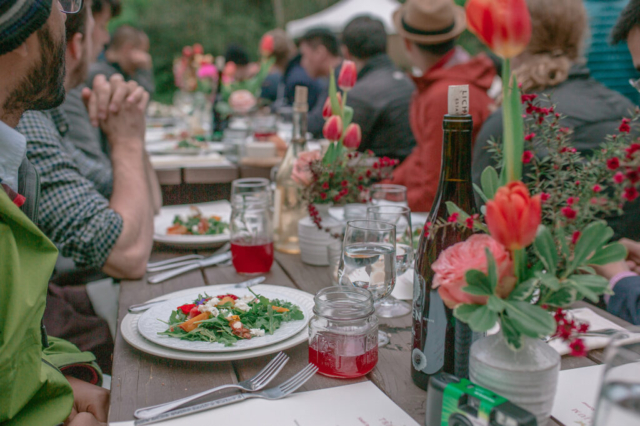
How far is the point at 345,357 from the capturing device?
875 millimetres

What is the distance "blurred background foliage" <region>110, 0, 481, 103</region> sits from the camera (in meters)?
15.7

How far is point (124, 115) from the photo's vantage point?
6.21 feet

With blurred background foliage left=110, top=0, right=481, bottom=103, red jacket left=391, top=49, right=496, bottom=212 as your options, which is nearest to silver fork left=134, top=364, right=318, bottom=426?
red jacket left=391, top=49, right=496, bottom=212

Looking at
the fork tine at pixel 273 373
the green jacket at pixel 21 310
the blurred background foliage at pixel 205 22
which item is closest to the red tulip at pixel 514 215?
the fork tine at pixel 273 373

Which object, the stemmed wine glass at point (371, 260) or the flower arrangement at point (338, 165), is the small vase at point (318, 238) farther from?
the stemmed wine glass at point (371, 260)

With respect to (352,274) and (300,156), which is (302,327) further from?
(300,156)

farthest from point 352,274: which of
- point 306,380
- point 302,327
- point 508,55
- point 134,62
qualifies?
point 134,62

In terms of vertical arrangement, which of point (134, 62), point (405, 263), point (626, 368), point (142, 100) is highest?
point (134, 62)

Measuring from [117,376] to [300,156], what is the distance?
0.80 m

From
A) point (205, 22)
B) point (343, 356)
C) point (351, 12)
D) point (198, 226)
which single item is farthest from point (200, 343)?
point (205, 22)

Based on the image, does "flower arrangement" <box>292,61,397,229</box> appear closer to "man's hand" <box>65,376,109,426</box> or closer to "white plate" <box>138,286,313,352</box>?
"white plate" <box>138,286,313,352</box>

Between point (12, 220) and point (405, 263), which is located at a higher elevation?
point (12, 220)

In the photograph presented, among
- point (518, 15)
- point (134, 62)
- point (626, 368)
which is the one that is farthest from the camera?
point (134, 62)

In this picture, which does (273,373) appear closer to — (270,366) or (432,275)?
(270,366)
